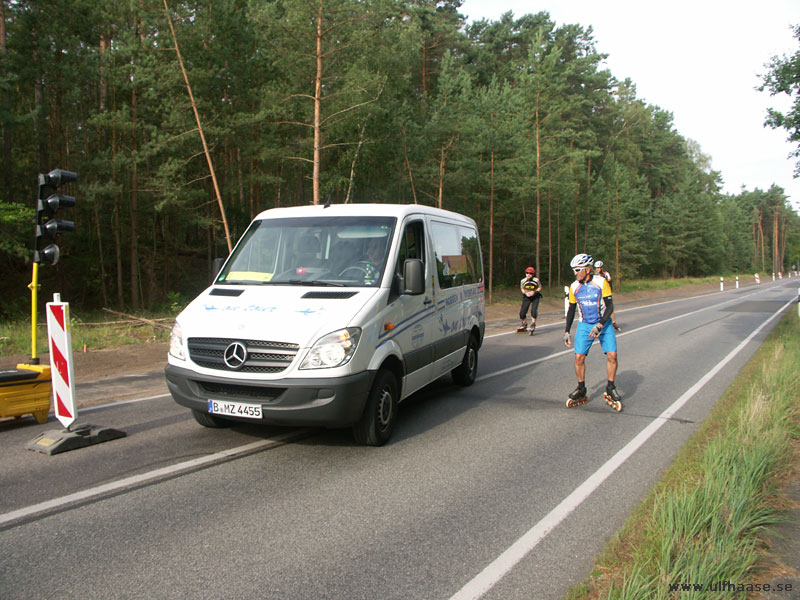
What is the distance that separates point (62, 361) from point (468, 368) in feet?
18.2

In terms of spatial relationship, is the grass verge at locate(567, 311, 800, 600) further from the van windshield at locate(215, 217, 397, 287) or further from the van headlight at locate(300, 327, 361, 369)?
the van windshield at locate(215, 217, 397, 287)

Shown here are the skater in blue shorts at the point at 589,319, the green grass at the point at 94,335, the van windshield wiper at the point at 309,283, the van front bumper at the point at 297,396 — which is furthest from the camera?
the green grass at the point at 94,335

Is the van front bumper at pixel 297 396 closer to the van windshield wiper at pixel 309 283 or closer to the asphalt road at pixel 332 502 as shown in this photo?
the asphalt road at pixel 332 502

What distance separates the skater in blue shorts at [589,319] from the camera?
7.57 metres

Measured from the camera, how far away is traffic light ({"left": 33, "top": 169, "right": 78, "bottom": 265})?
618 cm

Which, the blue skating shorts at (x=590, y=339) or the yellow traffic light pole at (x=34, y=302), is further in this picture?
the blue skating shorts at (x=590, y=339)

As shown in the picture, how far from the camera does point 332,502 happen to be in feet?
14.7

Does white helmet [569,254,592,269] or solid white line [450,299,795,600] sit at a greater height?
white helmet [569,254,592,269]

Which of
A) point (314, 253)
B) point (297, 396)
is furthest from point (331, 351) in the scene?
point (314, 253)

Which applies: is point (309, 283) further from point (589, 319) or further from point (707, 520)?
point (707, 520)

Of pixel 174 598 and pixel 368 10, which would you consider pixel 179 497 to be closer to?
pixel 174 598

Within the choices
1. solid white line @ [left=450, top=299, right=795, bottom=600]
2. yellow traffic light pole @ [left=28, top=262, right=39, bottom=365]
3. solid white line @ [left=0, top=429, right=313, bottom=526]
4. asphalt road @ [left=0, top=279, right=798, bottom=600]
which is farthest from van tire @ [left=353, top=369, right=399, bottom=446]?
yellow traffic light pole @ [left=28, top=262, right=39, bottom=365]

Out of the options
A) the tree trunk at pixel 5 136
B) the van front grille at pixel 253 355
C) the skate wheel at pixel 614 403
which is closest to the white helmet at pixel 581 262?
the skate wheel at pixel 614 403

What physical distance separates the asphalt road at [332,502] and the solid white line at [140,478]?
0.06ft
